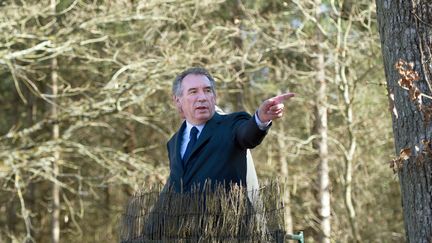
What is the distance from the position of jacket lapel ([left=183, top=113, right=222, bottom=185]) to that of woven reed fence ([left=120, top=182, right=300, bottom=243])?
0.57 ft

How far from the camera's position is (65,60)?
40.4ft

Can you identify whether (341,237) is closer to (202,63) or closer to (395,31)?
(202,63)

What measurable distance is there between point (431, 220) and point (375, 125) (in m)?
7.75

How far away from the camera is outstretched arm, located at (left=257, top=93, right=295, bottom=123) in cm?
332

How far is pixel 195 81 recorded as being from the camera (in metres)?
3.72

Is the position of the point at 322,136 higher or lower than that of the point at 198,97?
higher

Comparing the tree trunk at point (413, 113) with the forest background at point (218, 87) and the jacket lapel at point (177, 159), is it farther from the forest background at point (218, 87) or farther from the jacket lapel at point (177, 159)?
the forest background at point (218, 87)

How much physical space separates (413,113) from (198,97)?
3.42ft

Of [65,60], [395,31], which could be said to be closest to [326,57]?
[65,60]

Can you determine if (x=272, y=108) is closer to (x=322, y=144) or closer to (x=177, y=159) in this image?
(x=177, y=159)

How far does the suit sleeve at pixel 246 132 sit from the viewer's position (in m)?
3.41

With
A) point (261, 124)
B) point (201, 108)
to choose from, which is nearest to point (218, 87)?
point (201, 108)

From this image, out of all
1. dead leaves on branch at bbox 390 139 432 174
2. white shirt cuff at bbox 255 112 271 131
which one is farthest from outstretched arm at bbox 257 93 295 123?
dead leaves on branch at bbox 390 139 432 174

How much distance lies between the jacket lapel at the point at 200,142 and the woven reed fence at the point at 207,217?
175 millimetres
